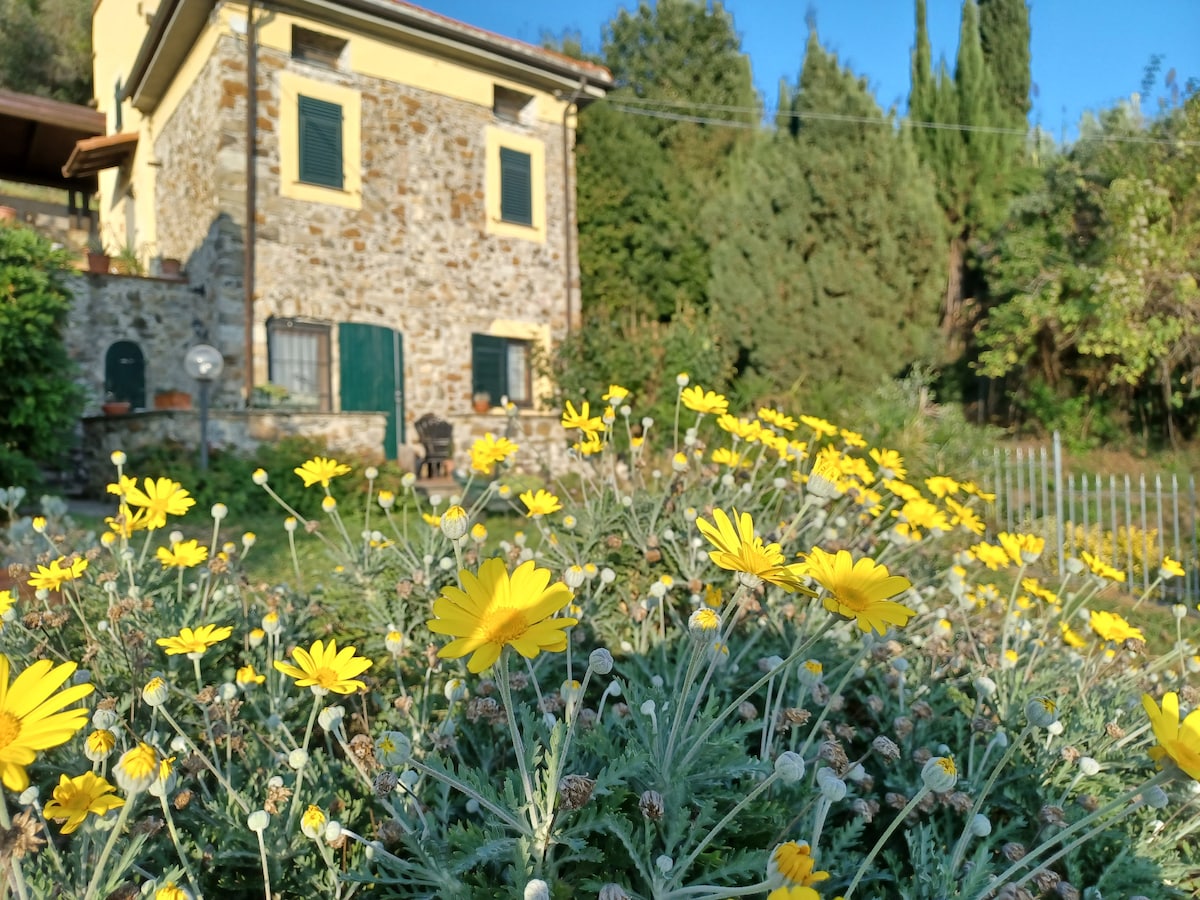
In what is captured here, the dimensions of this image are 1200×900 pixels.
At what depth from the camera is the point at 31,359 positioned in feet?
18.8

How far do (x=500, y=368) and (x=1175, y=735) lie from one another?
9529mm

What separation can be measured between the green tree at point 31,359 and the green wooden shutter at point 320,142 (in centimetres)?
314

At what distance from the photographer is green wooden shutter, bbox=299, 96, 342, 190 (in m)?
8.44

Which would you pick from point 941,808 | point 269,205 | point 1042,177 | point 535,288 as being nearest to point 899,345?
point 1042,177

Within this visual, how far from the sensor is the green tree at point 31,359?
5.57 meters

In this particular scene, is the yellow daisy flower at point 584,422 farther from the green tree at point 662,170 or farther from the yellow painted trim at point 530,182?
the yellow painted trim at point 530,182

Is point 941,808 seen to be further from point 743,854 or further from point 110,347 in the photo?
point 110,347

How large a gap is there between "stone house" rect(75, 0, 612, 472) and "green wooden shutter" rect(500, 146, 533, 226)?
0.09ft

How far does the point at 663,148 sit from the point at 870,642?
40.8 ft

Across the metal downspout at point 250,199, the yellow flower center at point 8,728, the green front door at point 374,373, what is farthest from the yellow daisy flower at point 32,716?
the green front door at point 374,373

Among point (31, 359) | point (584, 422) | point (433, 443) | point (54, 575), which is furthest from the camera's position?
point (433, 443)

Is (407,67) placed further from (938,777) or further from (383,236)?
(938,777)

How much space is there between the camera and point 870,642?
1479mm

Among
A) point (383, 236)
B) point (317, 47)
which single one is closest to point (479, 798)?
point (383, 236)
